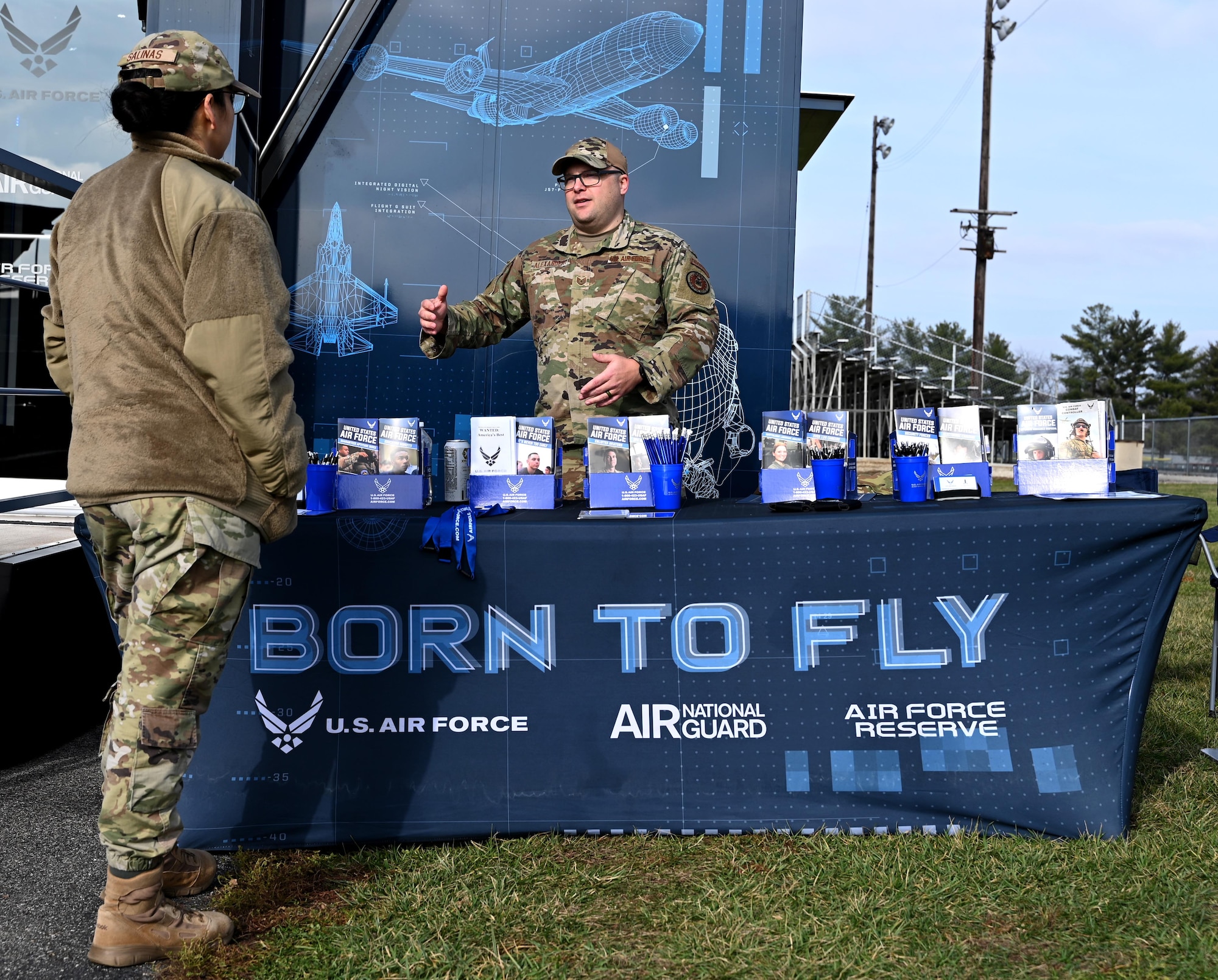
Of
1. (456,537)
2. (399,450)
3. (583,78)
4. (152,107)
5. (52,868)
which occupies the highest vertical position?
(583,78)

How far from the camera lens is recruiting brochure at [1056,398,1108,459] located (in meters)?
2.57

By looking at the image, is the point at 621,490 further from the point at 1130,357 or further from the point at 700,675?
the point at 1130,357

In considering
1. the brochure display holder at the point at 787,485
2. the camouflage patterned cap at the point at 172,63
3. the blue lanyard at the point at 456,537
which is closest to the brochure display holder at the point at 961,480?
the brochure display holder at the point at 787,485

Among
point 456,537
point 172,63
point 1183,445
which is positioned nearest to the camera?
point 172,63

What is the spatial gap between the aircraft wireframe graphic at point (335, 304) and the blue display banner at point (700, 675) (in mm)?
2481

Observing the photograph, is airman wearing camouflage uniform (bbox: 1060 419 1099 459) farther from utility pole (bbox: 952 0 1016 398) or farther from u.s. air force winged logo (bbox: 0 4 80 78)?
utility pole (bbox: 952 0 1016 398)

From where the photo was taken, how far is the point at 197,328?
75.0 inches

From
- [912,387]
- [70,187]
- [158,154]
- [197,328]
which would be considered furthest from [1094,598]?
[912,387]

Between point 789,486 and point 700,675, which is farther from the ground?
point 789,486

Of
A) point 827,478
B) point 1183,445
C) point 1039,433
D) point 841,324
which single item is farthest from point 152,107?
point 1183,445

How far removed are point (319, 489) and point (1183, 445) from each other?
31406mm

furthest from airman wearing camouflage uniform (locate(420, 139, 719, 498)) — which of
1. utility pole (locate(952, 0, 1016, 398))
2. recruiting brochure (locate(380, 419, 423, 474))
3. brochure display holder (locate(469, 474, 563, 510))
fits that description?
utility pole (locate(952, 0, 1016, 398))

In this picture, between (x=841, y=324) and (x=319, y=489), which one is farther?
(x=841, y=324)

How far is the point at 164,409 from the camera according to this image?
195 centimetres
